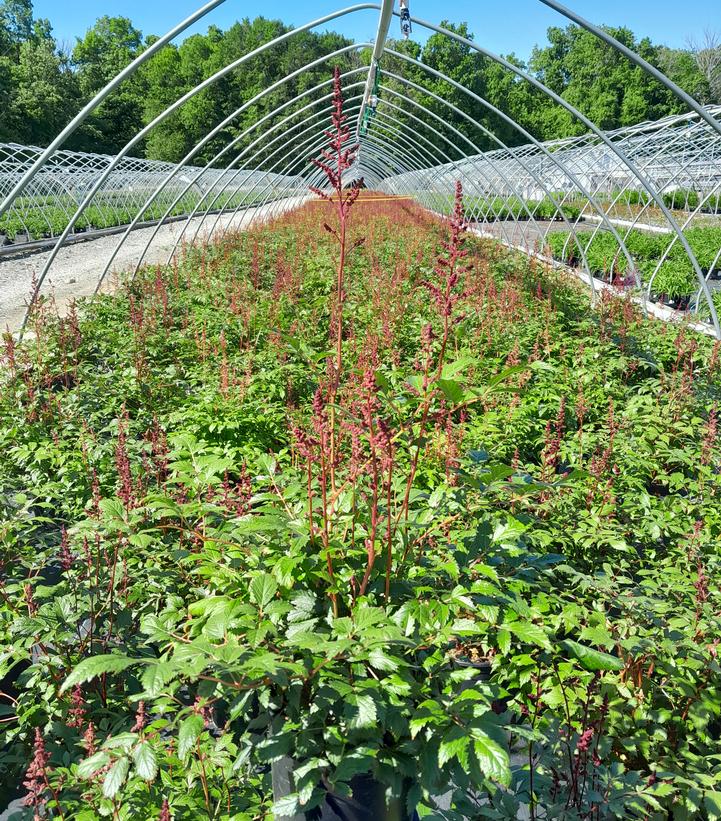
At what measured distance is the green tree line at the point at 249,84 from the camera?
53281mm

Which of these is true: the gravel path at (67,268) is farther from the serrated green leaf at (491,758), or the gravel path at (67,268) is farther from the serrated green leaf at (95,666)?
the serrated green leaf at (491,758)

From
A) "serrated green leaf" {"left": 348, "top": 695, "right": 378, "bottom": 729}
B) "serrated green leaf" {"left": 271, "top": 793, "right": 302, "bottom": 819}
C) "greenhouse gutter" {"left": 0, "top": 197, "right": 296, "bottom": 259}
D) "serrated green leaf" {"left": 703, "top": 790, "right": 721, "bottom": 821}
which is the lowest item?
"serrated green leaf" {"left": 703, "top": 790, "right": 721, "bottom": 821}

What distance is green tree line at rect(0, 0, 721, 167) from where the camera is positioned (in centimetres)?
5328

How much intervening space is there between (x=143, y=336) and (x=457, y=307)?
3.36m

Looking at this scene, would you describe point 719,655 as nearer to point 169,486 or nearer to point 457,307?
point 169,486

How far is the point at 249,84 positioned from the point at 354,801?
74638 millimetres

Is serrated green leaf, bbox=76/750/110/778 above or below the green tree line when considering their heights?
below

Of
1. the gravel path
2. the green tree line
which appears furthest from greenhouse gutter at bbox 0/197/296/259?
the green tree line

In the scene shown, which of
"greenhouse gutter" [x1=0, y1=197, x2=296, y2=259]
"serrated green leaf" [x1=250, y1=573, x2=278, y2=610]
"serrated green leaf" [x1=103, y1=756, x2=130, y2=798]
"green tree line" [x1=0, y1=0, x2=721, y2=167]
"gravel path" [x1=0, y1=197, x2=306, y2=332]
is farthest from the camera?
"green tree line" [x1=0, y1=0, x2=721, y2=167]

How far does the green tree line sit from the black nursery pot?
2129 inches

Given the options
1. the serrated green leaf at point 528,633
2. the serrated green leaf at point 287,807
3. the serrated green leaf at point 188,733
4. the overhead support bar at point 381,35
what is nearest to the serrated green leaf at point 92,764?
the serrated green leaf at point 188,733

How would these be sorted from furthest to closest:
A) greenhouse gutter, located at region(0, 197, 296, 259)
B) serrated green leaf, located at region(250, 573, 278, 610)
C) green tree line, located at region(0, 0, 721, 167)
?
green tree line, located at region(0, 0, 721, 167) → greenhouse gutter, located at region(0, 197, 296, 259) → serrated green leaf, located at region(250, 573, 278, 610)

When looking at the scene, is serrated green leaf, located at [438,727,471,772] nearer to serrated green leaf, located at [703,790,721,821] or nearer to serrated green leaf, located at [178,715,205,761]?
serrated green leaf, located at [178,715,205,761]

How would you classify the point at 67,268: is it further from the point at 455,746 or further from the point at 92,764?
the point at 455,746
